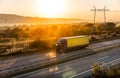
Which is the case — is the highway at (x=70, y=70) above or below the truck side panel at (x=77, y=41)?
below

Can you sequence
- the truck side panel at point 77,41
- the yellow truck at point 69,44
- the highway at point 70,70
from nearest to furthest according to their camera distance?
the highway at point 70,70, the yellow truck at point 69,44, the truck side panel at point 77,41

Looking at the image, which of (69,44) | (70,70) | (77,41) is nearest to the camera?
(70,70)

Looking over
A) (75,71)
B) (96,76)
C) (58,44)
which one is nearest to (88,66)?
(75,71)

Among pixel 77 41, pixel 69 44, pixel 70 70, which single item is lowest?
pixel 70 70

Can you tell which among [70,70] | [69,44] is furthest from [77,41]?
[70,70]

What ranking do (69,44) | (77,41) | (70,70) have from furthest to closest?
1. (77,41)
2. (69,44)
3. (70,70)

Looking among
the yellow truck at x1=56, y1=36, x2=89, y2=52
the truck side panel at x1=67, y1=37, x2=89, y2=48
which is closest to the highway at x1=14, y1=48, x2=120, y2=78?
the yellow truck at x1=56, y1=36, x2=89, y2=52

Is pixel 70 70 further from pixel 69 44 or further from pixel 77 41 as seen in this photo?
pixel 77 41

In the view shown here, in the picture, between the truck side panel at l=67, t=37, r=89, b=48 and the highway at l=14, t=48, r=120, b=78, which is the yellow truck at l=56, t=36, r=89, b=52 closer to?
the truck side panel at l=67, t=37, r=89, b=48

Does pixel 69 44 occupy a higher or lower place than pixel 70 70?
higher

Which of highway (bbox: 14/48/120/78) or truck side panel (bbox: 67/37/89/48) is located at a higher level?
truck side panel (bbox: 67/37/89/48)

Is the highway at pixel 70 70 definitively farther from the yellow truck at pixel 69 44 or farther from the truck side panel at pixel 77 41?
the truck side panel at pixel 77 41

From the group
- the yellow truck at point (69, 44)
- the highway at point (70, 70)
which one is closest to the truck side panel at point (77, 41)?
the yellow truck at point (69, 44)

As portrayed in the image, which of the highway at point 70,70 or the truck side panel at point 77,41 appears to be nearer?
the highway at point 70,70
